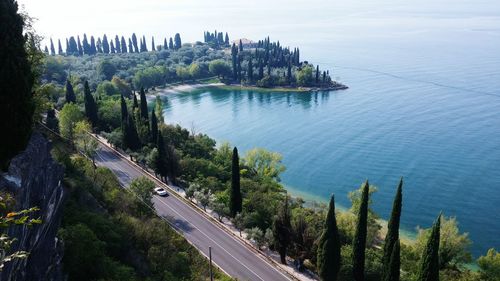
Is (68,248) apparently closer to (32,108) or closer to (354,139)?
(32,108)

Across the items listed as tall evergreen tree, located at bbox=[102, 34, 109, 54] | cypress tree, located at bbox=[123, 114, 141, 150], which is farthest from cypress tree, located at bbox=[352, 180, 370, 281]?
tall evergreen tree, located at bbox=[102, 34, 109, 54]

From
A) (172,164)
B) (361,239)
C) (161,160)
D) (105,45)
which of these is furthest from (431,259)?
(105,45)

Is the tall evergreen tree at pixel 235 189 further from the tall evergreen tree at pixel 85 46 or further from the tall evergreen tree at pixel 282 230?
the tall evergreen tree at pixel 85 46

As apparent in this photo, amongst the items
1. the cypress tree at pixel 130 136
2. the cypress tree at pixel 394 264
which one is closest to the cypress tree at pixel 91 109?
the cypress tree at pixel 130 136

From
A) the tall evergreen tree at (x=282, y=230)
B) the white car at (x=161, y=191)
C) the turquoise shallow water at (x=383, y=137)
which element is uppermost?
the tall evergreen tree at (x=282, y=230)

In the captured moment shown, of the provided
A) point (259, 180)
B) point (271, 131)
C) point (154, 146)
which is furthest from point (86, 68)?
point (259, 180)

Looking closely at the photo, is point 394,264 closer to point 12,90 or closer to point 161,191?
point 12,90
